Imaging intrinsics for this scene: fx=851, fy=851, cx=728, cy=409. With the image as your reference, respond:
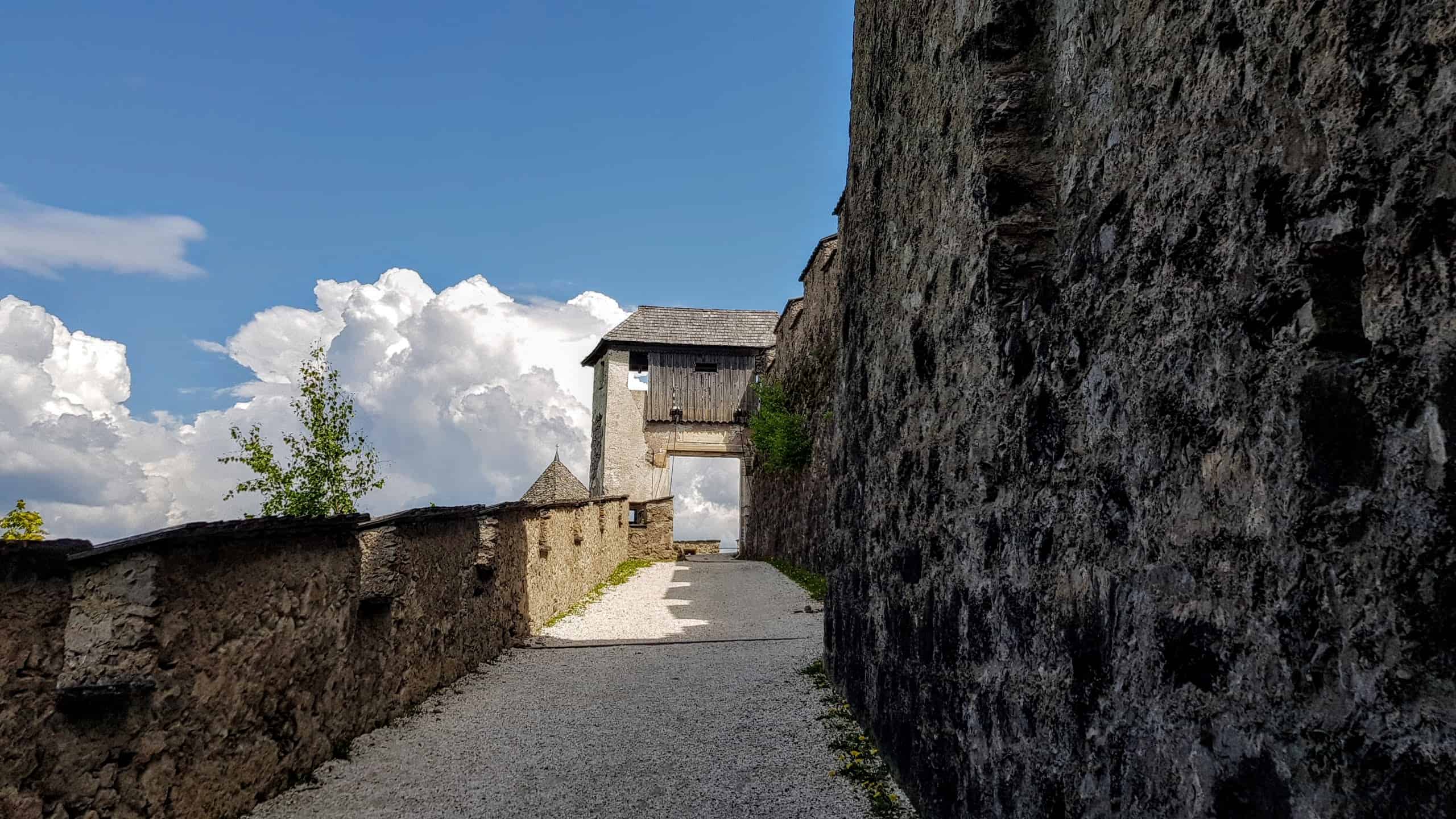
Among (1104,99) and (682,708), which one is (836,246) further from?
(1104,99)

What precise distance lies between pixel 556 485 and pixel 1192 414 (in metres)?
21.4

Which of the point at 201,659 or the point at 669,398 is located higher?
the point at 669,398

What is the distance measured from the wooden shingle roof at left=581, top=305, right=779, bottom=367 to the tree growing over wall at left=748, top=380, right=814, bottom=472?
26.2 ft

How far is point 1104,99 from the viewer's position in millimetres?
2385

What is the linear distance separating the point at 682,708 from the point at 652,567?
41.1 feet

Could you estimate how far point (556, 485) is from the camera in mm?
22406

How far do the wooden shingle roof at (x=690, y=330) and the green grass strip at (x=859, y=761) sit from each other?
20.8 m

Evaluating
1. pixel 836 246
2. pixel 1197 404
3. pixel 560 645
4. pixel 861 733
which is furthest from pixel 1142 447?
pixel 836 246

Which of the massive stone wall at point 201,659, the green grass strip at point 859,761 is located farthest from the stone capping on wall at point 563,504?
the green grass strip at point 859,761

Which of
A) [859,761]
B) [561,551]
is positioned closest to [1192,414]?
[859,761]

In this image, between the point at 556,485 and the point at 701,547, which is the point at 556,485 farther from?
the point at 701,547

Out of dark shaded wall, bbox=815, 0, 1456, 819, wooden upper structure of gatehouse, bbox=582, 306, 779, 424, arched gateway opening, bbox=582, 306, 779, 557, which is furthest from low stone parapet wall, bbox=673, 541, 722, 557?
dark shaded wall, bbox=815, 0, 1456, 819

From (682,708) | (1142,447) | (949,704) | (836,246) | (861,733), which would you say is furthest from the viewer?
(836,246)

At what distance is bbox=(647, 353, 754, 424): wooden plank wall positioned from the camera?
25781 millimetres
